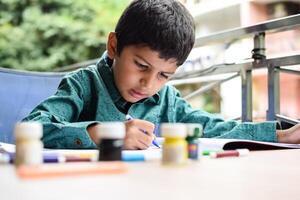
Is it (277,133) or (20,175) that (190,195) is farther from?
(277,133)

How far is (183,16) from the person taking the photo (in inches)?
39.4

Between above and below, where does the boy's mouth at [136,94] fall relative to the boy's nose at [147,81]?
below

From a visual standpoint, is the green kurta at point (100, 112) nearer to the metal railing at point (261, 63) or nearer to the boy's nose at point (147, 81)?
the boy's nose at point (147, 81)

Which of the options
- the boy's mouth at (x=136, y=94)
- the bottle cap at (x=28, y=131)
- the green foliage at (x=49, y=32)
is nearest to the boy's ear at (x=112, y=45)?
the boy's mouth at (x=136, y=94)

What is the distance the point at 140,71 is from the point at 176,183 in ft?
2.02

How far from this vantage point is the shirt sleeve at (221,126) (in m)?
1.01

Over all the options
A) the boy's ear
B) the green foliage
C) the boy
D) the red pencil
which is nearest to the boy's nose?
the boy

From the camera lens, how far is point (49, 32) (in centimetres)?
473

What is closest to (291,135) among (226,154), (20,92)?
(226,154)

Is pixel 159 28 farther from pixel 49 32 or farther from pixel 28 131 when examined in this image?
pixel 49 32

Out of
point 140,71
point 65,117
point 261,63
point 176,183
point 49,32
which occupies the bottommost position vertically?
point 176,183

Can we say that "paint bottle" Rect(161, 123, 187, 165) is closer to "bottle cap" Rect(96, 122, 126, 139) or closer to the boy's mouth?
"bottle cap" Rect(96, 122, 126, 139)

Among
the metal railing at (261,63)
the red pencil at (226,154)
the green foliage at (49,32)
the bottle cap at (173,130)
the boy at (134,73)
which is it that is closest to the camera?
the bottle cap at (173,130)

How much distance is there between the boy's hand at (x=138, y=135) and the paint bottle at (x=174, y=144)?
26cm
